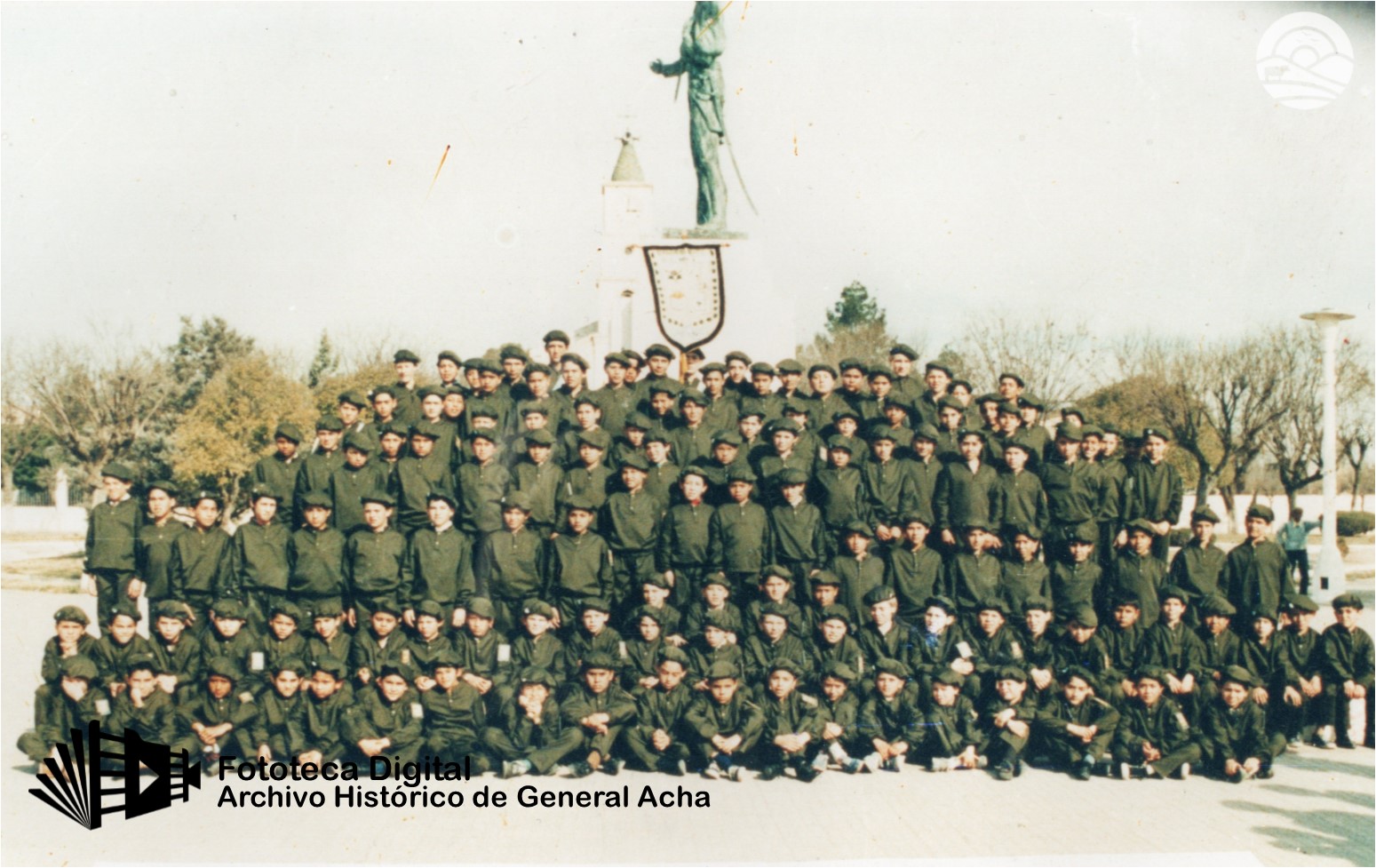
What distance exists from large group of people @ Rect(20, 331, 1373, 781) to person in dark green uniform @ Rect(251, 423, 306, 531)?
0.06 ft

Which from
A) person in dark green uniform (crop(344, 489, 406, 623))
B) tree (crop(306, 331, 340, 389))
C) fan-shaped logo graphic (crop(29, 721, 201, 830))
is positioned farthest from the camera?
tree (crop(306, 331, 340, 389))

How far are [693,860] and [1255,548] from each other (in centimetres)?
370

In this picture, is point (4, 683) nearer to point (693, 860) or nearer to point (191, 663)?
point (191, 663)

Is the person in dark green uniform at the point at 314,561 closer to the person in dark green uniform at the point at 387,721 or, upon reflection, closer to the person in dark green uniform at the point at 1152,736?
the person in dark green uniform at the point at 387,721

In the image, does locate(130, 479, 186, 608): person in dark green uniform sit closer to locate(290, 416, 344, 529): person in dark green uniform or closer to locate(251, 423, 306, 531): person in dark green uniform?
locate(251, 423, 306, 531): person in dark green uniform

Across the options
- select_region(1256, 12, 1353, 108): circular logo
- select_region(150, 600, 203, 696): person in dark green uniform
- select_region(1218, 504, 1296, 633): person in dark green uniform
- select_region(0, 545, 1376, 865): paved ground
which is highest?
select_region(1256, 12, 1353, 108): circular logo

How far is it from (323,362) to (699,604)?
56.2 ft

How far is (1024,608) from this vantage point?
604 cm

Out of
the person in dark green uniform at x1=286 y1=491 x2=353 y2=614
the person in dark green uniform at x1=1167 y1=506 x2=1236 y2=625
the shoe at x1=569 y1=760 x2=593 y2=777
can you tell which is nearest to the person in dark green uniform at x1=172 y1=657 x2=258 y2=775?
the person in dark green uniform at x1=286 y1=491 x2=353 y2=614

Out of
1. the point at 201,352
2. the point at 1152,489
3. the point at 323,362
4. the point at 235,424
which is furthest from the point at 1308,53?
the point at 323,362

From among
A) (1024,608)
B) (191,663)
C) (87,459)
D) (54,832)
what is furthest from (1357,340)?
(87,459)

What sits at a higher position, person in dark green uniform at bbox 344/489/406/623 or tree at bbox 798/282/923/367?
tree at bbox 798/282/923/367

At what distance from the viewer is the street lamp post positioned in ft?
26.7

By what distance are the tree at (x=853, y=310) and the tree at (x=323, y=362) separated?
44.7 feet
